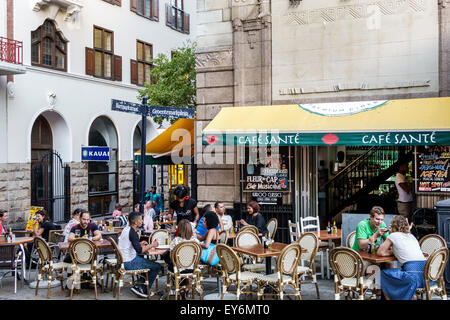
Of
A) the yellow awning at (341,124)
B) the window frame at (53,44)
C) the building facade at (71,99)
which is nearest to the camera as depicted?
the yellow awning at (341,124)

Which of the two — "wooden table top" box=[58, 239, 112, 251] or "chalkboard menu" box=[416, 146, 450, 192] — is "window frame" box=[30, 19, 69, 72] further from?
"chalkboard menu" box=[416, 146, 450, 192]

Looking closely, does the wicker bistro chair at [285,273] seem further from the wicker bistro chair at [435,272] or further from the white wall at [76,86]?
the white wall at [76,86]

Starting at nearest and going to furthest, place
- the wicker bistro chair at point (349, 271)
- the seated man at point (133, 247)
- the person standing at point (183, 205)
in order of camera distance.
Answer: the wicker bistro chair at point (349, 271)
the seated man at point (133, 247)
the person standing at point (183, 205)

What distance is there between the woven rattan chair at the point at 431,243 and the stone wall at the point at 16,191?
13494 millimetres

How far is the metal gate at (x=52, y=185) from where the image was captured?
19.1m

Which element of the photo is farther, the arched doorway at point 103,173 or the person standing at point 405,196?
the arched doorway at point 103,173

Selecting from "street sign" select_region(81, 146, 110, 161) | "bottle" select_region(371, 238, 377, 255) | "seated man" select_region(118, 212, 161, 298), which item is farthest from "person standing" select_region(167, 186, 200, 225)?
"street sign" select_region(81, 146, 110, 161)

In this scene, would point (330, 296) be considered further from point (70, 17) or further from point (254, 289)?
point (70, 17)

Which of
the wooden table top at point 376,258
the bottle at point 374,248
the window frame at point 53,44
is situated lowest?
the wooden table top at point 376,258

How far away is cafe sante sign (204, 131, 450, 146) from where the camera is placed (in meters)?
10.4

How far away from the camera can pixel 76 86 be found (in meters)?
20.6

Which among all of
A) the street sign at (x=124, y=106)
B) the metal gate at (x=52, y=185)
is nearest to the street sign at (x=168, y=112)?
the street sign at (x=124, y=106)
